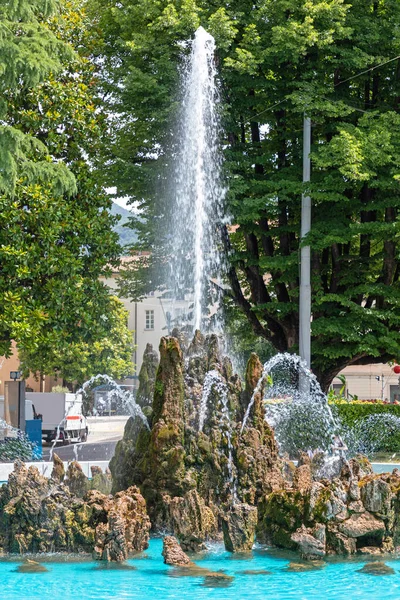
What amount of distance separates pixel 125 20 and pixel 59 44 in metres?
8.90

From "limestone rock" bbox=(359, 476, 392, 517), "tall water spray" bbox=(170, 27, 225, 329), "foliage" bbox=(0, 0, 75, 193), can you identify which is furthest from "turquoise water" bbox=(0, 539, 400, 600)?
"tall water spray" bbox=(170, 27, 225, 329)

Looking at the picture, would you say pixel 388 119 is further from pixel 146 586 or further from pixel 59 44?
pixel 146 586

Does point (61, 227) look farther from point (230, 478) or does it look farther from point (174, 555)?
point (174, 555)

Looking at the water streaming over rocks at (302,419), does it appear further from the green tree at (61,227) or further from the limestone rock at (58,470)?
the limestone rock at (58,470)

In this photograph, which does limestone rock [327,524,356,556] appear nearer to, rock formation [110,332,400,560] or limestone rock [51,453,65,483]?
rock formation [110,332,400,560]

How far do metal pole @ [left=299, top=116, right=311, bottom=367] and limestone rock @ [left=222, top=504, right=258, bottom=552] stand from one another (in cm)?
1150

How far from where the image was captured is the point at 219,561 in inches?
426

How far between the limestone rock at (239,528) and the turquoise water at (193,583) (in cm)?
34

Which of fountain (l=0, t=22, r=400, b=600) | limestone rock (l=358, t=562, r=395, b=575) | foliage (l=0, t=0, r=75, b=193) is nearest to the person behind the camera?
limestone rock (l=358, t=562, r=395, b=575)

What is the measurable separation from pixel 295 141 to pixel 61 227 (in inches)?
265

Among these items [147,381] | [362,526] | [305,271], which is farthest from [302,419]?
[362,526]

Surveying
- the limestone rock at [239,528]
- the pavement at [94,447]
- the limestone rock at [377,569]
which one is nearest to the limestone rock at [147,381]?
the limestone rock at [239,528]

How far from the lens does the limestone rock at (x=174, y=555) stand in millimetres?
10297

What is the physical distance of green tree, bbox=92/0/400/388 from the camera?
23750 millimetres
